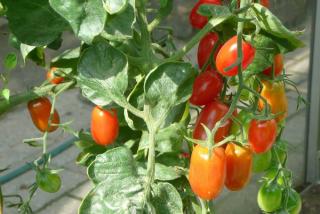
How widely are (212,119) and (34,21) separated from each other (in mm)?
215

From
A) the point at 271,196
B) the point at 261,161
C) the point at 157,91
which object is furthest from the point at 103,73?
the point at 271,196

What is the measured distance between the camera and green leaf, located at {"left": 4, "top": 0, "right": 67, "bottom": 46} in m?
0.63

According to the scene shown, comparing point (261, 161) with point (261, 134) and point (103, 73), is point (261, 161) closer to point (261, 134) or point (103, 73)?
point (261, 134)

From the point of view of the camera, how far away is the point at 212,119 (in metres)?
0.67

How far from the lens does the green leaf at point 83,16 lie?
53 cm

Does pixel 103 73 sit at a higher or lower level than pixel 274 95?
higher

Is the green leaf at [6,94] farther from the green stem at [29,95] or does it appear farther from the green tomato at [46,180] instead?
the green tomato at [46,180]

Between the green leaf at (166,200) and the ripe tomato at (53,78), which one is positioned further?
the ripe tomato at (53,78)

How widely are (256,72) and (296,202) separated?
15.2 inches

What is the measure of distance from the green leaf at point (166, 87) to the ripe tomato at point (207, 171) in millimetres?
55

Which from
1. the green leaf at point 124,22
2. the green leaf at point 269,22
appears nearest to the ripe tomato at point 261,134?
the green leaf at point 269,22

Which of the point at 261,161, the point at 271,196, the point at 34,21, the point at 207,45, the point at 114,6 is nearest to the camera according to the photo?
the point at 114,6

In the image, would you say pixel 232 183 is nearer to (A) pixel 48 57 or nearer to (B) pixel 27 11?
(B) pixel 27 11

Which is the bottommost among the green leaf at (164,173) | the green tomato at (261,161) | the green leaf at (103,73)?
the green tomato at (261,161)
